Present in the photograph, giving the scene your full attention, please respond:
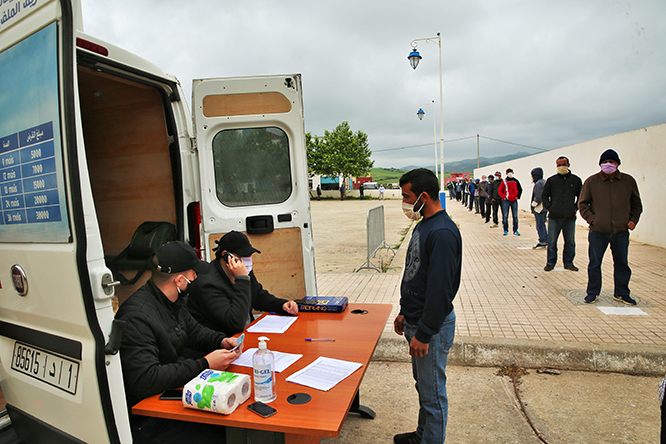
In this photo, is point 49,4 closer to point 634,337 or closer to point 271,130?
point 271,130

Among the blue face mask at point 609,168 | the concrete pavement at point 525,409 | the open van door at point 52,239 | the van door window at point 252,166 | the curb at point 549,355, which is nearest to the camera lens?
the open van door at point 52,239

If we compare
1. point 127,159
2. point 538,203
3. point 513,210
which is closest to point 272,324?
point 127,159

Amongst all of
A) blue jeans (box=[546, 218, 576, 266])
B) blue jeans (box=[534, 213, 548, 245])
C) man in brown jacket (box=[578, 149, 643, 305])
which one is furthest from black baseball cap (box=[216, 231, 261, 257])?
blue jeans (box=[534, 213, 548, 245])

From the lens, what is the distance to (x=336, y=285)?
24.2ft

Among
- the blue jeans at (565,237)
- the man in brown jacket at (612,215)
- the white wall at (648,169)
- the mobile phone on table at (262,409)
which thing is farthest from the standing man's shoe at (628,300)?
the mobile phone on table at (262,409)

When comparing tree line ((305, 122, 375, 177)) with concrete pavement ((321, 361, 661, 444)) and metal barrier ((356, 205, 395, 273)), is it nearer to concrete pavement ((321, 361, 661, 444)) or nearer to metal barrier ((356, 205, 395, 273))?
metal barrier ((356, 205, 395, 273))

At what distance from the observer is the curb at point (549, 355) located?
3.92 meters

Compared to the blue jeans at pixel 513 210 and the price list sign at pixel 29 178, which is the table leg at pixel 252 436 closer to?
the price list sign at pixel 29 178

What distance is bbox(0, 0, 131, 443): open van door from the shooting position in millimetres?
1862

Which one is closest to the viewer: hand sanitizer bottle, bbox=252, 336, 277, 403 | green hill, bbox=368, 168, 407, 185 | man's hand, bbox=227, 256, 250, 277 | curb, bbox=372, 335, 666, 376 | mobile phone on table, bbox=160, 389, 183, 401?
hand sanitizer bottle, bbox=252, 336, 277, 403

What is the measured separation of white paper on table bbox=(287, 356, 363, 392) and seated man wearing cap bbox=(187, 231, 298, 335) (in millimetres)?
897

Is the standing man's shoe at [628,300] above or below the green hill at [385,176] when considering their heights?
below

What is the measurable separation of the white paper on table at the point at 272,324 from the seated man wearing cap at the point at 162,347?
0.38 m

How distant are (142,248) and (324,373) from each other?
2868 mm
